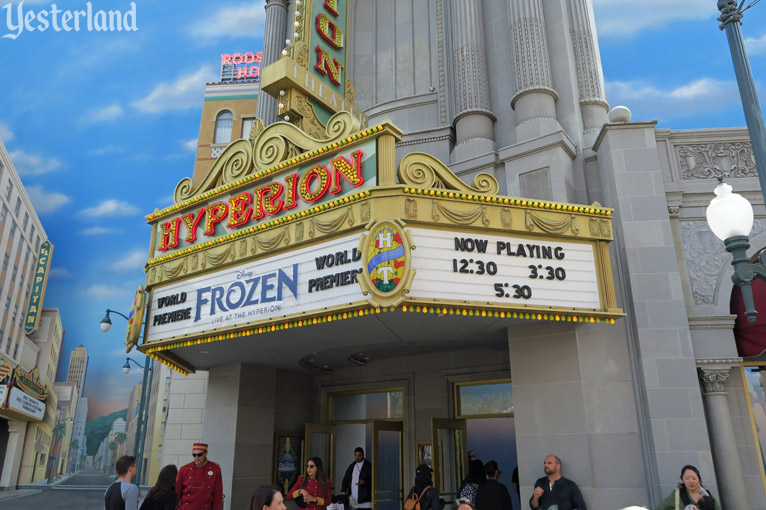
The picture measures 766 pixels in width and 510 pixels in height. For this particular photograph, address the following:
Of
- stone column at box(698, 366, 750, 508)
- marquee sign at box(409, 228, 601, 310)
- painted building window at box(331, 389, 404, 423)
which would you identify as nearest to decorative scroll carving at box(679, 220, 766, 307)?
stone column at box(698, 366, 750, 508)

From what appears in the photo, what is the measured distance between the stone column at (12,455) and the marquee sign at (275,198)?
126 feet

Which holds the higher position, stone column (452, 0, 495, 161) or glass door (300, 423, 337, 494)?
stone column (452, 0, 495, 161)

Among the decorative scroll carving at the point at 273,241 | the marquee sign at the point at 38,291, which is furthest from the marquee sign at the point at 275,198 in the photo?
the marquee sign at the point at 38,291

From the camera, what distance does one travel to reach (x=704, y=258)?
11.3 m

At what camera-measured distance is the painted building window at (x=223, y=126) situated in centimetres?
3522

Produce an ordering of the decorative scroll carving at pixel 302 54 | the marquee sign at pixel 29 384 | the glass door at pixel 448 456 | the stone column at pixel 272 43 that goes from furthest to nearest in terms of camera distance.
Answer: the marquee sign at pixel 29 384 → the stone column at pixel 272 43 → the decorative scroll carving at pixel 302 54 → the glass door at pixel 448 456

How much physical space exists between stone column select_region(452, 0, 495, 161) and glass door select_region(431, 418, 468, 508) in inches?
278

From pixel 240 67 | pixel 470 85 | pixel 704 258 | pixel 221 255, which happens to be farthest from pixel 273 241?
pixel 240 67

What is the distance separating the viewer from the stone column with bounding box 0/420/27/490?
131 ft

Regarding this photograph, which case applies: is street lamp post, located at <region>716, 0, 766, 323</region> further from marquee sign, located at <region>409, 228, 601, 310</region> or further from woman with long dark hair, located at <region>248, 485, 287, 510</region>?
woman with long dark hair, located at <region>248, 485, 287, 510</region>

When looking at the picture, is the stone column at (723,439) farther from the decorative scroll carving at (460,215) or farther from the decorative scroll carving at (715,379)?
the decorative scroll carving at (460,215)

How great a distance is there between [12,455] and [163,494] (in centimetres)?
4359

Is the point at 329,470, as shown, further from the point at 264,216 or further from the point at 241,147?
the point at 241,147

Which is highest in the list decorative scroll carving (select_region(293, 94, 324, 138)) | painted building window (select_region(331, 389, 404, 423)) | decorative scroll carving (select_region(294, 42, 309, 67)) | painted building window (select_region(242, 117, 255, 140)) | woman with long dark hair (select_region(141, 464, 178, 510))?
painted building window (select_region(242, 117, 255, 140))
